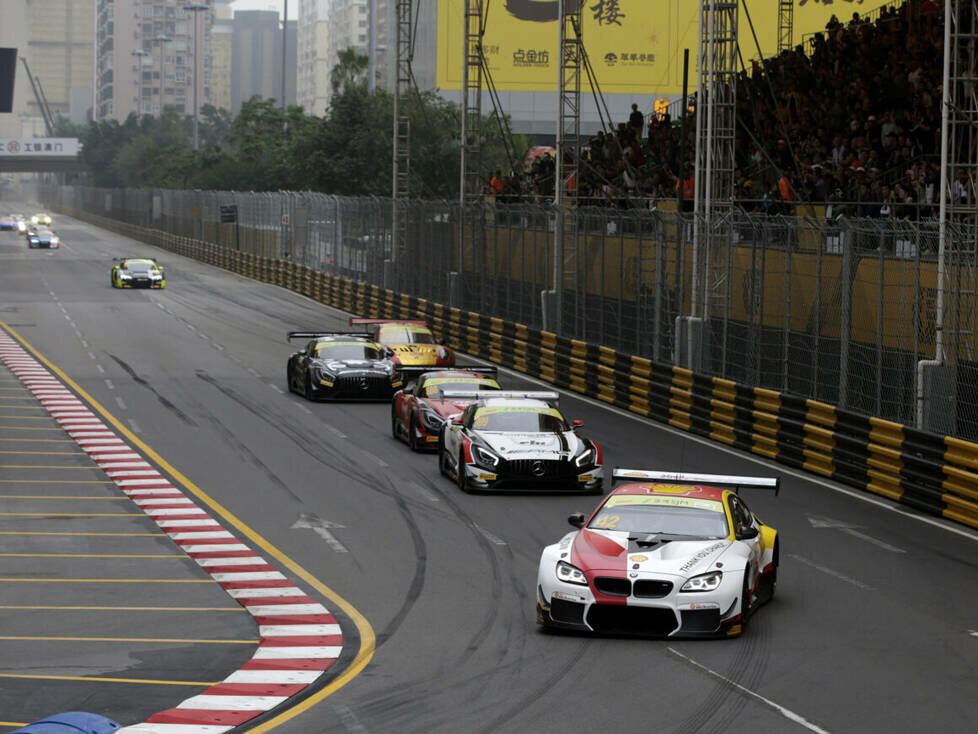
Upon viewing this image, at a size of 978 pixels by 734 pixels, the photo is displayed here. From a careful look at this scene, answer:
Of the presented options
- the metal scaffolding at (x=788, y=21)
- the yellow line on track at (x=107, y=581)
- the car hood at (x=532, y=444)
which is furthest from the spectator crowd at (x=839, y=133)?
the yellow line on track at (x=107, y=581)

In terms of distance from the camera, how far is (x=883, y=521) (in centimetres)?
1875

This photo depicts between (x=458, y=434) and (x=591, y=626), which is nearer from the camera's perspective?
(x=591, y=626)

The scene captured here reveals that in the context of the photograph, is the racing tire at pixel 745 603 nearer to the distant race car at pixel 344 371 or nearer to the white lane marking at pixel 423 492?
the white lane marking at pixel 423 492

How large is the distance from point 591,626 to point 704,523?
157 centimetres

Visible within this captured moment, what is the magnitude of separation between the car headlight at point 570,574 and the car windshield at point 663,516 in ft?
3.05

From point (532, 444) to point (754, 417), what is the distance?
5582mm

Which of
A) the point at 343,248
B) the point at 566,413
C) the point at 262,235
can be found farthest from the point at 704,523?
the point at 262,235

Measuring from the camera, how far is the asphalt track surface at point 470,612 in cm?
1028

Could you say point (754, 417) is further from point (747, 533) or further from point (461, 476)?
point (747, 533)

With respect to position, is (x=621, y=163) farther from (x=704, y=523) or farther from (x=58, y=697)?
(x=58, y=697)

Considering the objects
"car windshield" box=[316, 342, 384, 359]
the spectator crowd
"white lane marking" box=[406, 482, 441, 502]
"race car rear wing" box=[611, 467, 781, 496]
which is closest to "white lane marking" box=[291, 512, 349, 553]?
"white lane marking" box=[406, 482, 441, 502]

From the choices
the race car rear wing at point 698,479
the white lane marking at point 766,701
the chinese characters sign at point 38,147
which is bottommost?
the white lane marking at point 766,701

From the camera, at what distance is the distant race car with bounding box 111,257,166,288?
6481 cm

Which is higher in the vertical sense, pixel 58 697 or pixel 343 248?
pixel 343 248
